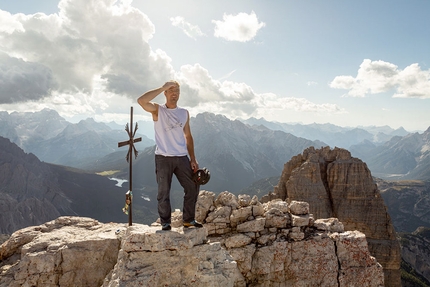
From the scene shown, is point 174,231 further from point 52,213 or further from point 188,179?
point 52,213

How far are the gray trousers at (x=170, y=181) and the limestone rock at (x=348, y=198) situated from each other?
57.9m

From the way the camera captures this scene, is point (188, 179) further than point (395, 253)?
No

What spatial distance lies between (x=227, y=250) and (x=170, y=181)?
19.5 ft

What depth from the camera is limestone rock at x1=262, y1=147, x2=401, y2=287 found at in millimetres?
60116

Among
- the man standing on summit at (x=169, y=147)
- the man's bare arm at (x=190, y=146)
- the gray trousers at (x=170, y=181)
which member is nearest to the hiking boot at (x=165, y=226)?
the man standing on summit at (x=169, y=147)

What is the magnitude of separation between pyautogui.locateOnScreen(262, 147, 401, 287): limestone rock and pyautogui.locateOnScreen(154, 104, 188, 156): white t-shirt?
58.9 m

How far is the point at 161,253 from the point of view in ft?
25.7

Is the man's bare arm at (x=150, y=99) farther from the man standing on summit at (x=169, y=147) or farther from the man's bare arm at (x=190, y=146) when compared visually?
the man's bare arm at (x=190, y=146)

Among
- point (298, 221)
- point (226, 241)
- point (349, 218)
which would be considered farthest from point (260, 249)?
point (349, 218)

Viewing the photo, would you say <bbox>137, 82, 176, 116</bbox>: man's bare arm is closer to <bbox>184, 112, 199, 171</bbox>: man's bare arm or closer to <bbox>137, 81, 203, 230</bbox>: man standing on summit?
<bbox>137, 81, 203, 230</bbox>: man standing on summit

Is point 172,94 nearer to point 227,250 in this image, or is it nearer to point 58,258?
point 227,250

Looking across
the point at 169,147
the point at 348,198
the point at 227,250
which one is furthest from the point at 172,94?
the point at 348,198

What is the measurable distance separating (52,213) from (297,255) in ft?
626

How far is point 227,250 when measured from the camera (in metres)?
12.6
